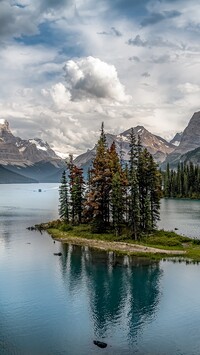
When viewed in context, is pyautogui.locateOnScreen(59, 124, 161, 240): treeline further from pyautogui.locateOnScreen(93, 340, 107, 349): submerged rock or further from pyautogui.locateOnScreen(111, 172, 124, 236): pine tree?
pyautogui.locateOnScreen(93, 340, 107, 349): submerged rock

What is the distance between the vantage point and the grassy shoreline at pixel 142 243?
241 feet

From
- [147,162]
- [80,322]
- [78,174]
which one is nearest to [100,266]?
[80,322]

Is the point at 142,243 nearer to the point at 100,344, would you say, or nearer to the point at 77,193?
the point at 77,193

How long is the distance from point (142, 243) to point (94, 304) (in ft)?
109

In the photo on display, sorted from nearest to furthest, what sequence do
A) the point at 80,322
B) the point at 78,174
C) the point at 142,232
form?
the point at 80,322, the point at 142,232, the point at 78,174

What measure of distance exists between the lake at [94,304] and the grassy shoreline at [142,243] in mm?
3865

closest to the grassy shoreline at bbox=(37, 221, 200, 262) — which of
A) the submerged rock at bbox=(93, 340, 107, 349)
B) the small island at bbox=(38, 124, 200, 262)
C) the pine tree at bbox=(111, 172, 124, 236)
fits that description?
the small island at bbox=(38, 124, 200, 262)

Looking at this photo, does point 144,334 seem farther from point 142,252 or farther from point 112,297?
point 142,252

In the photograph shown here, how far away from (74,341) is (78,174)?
71796 millimetres

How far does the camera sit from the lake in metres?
38.6

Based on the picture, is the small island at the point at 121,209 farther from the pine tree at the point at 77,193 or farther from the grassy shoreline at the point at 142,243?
the pine tree at the point at 77,193

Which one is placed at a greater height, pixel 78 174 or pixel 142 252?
pixel 78 174

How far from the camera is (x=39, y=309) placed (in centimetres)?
4797

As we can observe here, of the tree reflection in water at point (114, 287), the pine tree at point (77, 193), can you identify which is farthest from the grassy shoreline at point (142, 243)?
the pine tree at point (77, 193)
